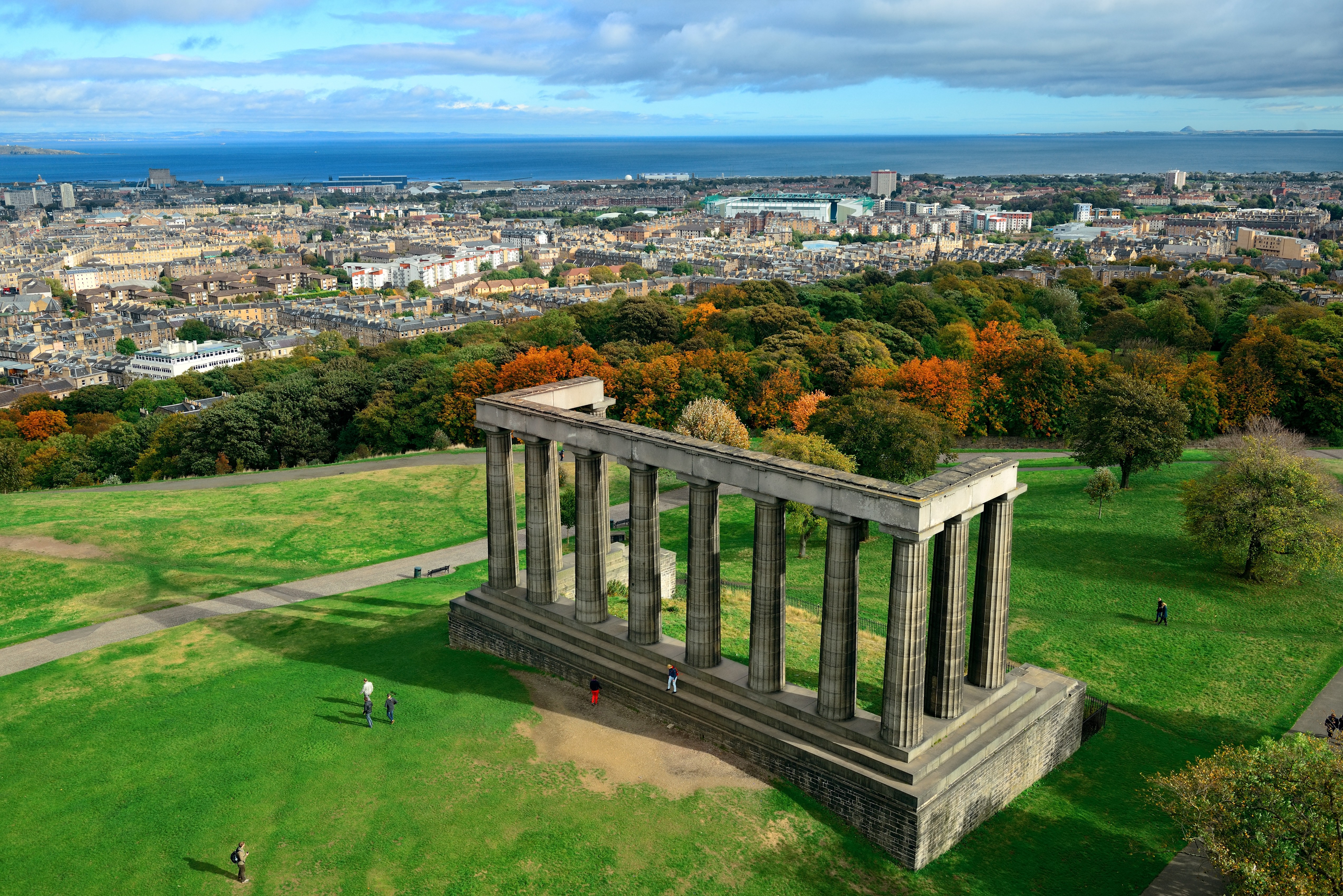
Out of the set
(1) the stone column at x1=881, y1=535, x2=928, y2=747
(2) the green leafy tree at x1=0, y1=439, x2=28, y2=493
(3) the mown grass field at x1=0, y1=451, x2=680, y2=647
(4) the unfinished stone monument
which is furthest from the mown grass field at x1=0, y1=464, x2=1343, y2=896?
(2) the green leafy tree at x1=0, y1=439, x2=28, y2=493

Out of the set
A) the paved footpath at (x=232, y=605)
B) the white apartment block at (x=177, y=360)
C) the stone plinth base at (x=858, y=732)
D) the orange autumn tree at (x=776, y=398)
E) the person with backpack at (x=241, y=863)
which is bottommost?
the white apartment block at (x=177, y=360)

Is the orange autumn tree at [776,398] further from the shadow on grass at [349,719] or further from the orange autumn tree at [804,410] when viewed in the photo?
the shadow on grass at [349,719]

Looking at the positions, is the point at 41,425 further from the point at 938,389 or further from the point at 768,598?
the point at 768,598

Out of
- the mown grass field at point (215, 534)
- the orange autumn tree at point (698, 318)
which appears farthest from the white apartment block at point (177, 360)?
the mown grass field at point (215, 534)

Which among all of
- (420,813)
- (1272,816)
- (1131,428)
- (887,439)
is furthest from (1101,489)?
(420,813)

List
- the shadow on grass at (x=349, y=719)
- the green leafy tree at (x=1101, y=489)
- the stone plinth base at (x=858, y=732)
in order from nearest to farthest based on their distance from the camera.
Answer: the stone plinth base at (x=858, y=732)
the shadow on grass at (x=349, y=719)
the green leafy tree at (x=1101, y=489)

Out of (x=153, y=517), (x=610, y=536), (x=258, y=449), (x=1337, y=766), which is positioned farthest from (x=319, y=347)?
(x=1337, y=766)
